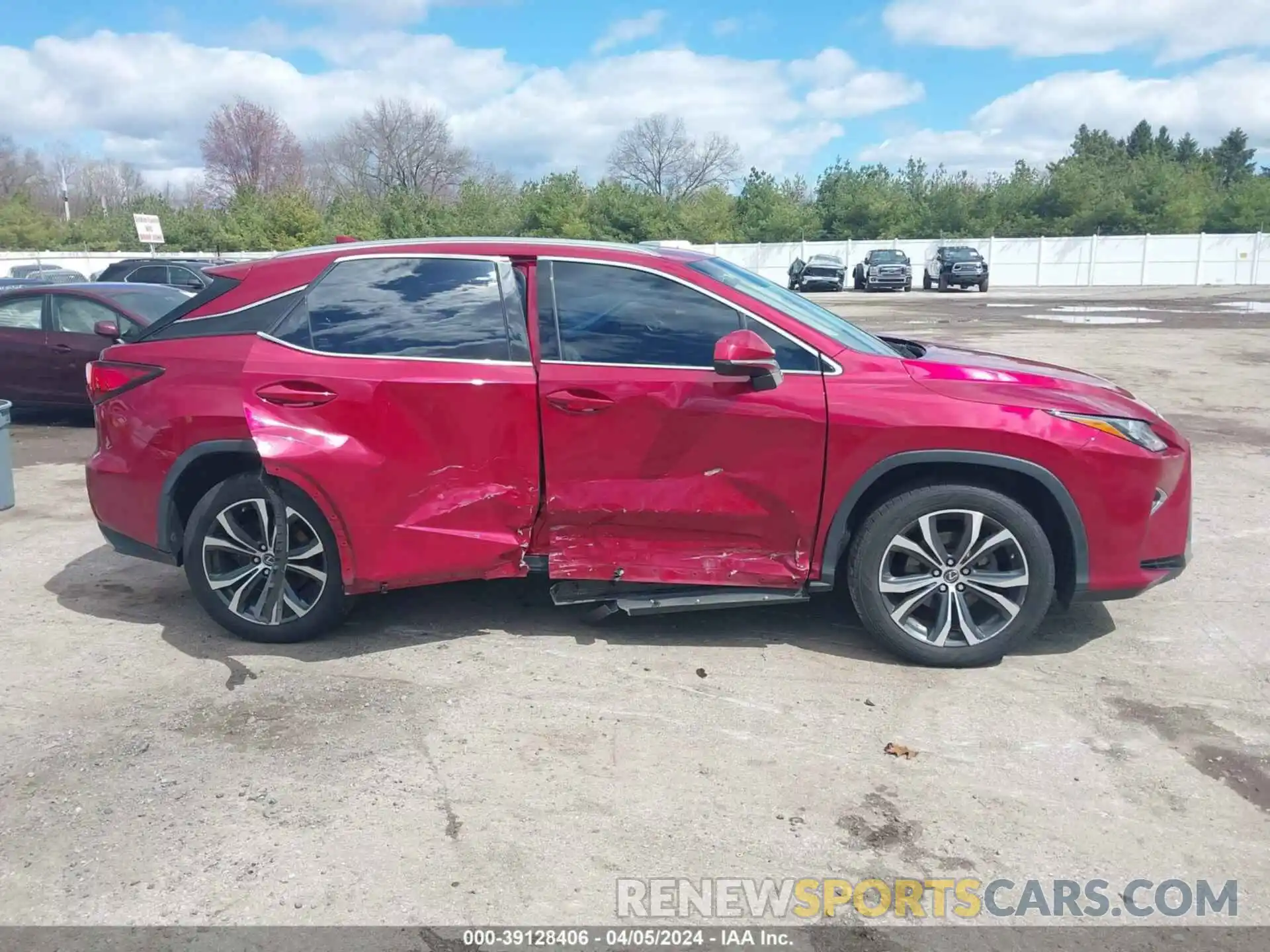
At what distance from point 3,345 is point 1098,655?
10951 mm

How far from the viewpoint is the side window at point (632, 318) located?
14.7ft

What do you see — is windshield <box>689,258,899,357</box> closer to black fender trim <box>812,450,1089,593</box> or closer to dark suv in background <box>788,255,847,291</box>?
black fender trim <box>812,450,1089,593</box>

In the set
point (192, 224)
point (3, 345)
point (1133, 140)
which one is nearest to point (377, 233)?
point (192, 224)

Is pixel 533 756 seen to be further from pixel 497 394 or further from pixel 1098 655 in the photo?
pixel 1098 655

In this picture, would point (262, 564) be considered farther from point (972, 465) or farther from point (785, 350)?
point (972, 465)

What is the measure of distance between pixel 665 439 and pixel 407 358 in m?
1.20

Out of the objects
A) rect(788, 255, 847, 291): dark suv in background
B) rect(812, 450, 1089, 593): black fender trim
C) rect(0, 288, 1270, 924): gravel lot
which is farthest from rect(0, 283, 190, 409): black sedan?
rect(788, 255, 847, 291): dark suv in background

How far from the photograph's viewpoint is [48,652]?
15.8 ft

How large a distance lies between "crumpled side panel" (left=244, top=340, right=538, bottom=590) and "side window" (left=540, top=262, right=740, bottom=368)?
0.30 m

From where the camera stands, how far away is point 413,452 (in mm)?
4484

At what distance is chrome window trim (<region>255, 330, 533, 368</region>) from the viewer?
4488 millimetres

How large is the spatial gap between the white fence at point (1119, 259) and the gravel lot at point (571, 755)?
1890 inches

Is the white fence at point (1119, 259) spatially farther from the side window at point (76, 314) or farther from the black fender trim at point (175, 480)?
the black fender trim at point (175, 480)

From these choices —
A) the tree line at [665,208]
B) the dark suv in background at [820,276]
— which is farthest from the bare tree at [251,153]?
the dark suv in background at [820,276]
